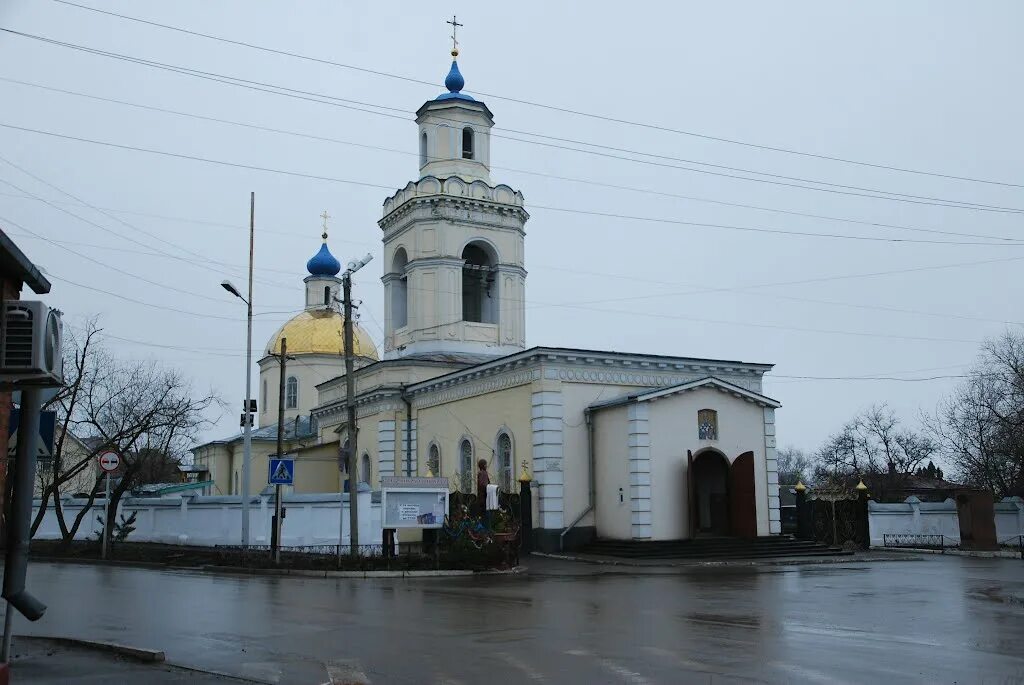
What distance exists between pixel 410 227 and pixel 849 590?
2471 centimetres

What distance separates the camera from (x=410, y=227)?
39625mm

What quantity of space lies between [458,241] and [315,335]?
18.9 meters

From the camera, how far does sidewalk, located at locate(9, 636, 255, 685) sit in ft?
30.8

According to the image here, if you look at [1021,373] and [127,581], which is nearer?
[127,581]

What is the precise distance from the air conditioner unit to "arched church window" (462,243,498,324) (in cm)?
3200

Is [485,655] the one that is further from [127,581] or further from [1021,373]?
[1021,373]

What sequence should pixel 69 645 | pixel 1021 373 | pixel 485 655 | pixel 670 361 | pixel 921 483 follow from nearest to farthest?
1. pixel 485 655
2. pixel 69 645
3. pixel 670 361
4. pixel 1021 373
5. pixel 921 483

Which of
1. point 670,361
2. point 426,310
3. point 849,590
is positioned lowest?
point 849,590

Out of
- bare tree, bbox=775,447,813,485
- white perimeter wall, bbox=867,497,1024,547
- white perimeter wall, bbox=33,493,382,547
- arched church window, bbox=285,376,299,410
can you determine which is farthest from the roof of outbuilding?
bare tree, bbox=775,447,813,485

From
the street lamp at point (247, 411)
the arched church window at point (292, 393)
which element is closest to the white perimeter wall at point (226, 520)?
the street lamp at point (247, 411)

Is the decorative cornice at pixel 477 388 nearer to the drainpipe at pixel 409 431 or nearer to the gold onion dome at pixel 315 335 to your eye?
the drainpipe at pixel 409 431

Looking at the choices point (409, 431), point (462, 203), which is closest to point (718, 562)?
point (409, 431)

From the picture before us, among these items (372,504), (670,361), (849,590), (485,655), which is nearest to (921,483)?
(670,361)

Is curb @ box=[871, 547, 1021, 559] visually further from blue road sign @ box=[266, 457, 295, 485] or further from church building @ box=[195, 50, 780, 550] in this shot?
blue road sign @ box=[266, 457, 295, 485]
